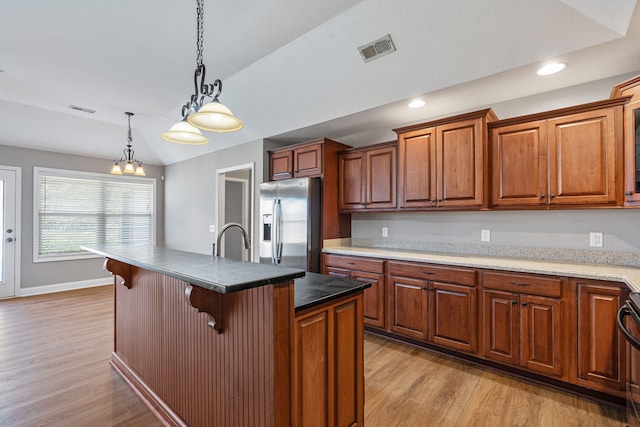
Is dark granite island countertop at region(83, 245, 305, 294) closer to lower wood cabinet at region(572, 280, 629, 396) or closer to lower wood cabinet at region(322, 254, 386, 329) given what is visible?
lower wood cabinet at region(322, 254, 386, 329)

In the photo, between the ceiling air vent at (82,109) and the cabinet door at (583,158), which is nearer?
the cabinet door at (583,158)

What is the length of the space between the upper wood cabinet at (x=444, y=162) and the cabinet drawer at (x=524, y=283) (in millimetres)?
684

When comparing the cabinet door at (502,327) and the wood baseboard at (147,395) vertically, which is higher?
the cabinet door at (502,327)

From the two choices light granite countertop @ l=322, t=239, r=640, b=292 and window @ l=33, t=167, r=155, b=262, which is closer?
light granite countertop @ l=322, t=239, r=640, b=292

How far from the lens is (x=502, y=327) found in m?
2.43

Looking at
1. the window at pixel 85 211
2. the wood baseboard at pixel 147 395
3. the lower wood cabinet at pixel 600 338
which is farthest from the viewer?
the window at pixel 85 211

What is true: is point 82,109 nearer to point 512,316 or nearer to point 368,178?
point 368,178

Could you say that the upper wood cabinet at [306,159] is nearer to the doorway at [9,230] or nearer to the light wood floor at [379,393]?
the light wood floor at [379,393]

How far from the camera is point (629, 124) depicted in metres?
2.13

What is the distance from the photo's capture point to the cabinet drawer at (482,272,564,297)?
2207mm

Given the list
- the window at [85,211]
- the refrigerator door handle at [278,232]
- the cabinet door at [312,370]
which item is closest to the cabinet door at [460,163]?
the refrigerator door handle at [278,232]

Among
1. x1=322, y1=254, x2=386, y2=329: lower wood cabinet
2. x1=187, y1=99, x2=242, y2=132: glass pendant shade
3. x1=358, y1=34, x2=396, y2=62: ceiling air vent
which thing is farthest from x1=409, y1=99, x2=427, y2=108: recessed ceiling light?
x1=187, y1=99, x2=242, y2=132: glass pendant shade

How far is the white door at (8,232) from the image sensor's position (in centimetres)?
473

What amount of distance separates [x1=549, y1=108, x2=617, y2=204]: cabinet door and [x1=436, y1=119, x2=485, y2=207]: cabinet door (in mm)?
537
